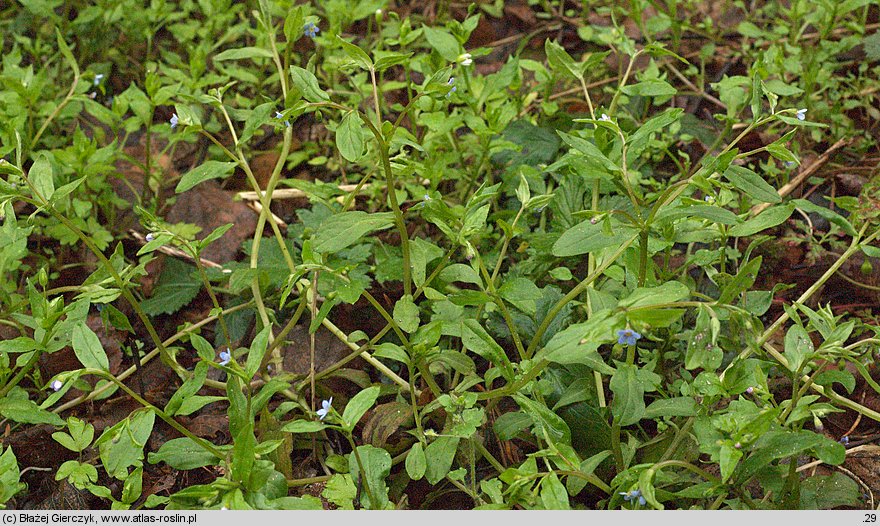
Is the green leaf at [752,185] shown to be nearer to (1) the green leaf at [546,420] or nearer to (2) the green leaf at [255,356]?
(1) the green leaf at [546,420]

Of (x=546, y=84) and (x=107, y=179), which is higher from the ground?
(x=546, y=84)

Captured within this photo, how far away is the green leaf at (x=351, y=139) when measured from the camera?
5.93 ft

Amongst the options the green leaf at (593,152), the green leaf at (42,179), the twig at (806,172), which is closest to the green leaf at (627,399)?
the green leaf at (593,152)

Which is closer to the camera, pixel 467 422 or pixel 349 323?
pixel 467 422

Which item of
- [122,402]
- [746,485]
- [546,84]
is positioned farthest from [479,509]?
[546,84]

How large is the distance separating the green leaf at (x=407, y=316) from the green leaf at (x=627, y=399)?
475 millimetres

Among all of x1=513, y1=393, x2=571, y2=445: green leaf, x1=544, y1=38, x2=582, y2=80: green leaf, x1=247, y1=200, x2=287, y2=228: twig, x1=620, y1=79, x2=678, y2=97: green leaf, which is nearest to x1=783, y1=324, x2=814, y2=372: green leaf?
x1=513, y1=393, x2=571, y2=445: green leaf

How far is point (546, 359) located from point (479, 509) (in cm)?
36

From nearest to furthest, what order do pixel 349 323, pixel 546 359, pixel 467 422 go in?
1. pixel 546 359
2. pixel 467 422
3. pixel 349 323

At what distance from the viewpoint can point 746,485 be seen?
2055mm

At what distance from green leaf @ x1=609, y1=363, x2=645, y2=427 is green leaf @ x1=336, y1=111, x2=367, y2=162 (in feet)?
2.48

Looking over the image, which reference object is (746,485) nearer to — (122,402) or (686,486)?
(686,486)

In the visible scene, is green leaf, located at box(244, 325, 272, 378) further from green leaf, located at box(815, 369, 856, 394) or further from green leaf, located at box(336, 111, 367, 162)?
green leaf, located at box(815, 369, 856, 394)

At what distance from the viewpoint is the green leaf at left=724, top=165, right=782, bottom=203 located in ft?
6.18
